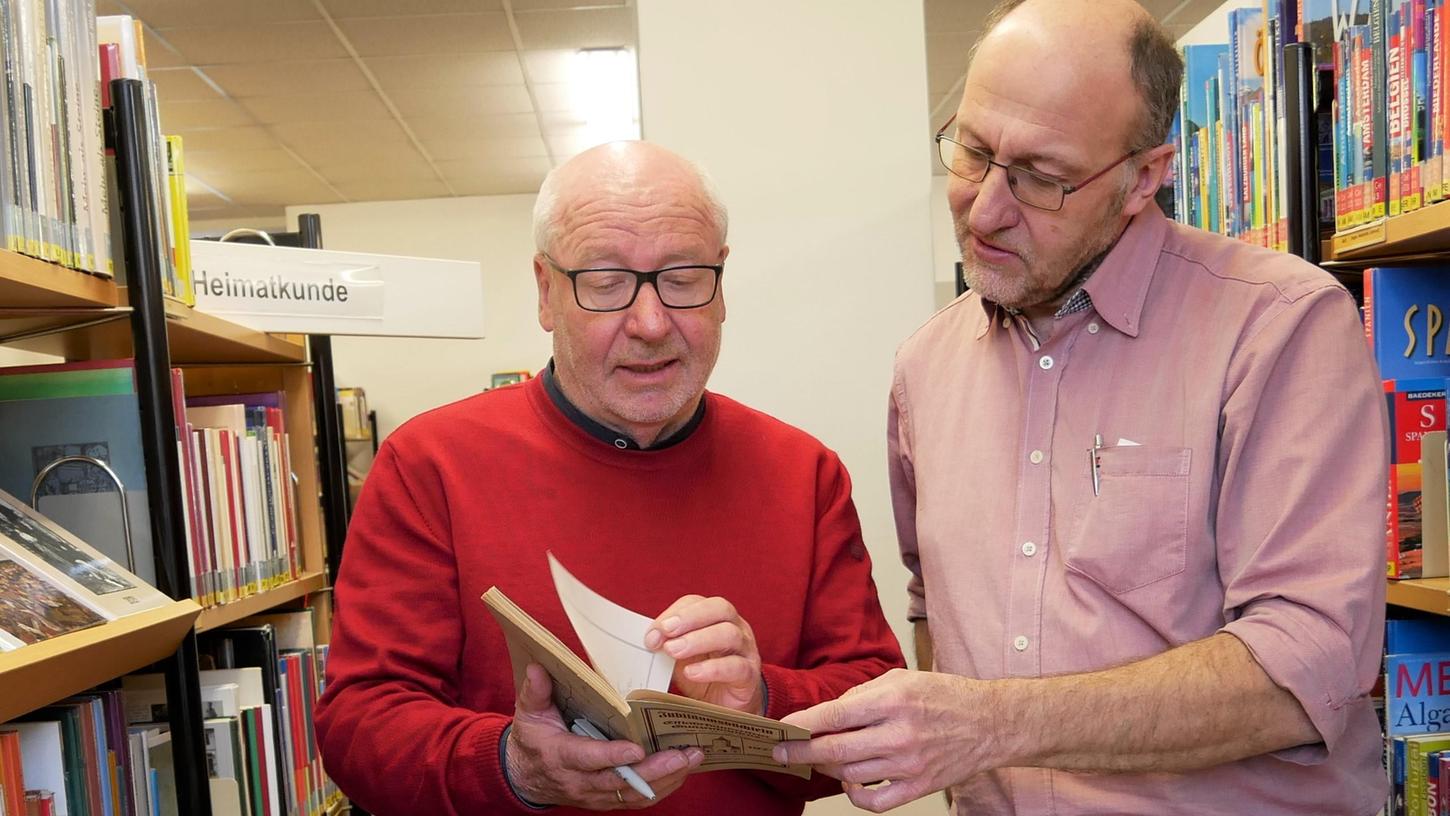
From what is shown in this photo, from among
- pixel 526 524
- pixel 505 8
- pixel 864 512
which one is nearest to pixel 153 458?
pixel 526 524

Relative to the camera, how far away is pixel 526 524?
1.59m

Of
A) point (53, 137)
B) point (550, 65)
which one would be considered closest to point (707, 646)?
point (53, 137)

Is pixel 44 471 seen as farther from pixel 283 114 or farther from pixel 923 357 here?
pixel 283 114

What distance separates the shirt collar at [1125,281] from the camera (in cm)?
142

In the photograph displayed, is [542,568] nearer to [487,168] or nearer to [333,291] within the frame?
[333,291]

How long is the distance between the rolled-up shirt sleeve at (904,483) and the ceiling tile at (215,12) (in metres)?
4.46

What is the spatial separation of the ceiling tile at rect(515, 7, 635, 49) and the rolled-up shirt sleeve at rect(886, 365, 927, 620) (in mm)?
4135

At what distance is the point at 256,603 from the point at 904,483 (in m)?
1.30

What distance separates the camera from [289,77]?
6145 mm

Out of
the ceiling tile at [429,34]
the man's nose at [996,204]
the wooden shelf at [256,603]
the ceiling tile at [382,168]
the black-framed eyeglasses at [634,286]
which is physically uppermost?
the ceiling tile at [429,34]

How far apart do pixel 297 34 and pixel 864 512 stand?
13.7 feet

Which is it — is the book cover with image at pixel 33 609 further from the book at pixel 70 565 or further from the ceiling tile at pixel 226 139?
the ceiling tile at pixel 226 139

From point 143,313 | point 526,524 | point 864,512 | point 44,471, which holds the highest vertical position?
point 143,313

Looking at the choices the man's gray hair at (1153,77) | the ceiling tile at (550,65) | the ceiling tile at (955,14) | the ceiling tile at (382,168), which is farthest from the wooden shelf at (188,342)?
the ceiling tile at (382,168)
